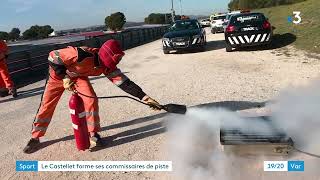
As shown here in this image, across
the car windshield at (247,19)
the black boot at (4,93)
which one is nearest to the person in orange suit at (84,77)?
the black boot at (4,93)

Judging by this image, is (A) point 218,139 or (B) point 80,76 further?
(B) point 80,76

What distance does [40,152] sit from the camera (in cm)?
562

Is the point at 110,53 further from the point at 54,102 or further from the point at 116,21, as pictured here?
the point at 116,21

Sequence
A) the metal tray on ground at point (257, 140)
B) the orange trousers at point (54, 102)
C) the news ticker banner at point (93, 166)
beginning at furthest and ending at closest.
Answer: the orange trousers at point (54, 102) → the news ticker banner at point (93, 166) → the metal tray on ground at point (257, 140)

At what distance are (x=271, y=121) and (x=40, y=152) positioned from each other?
3.27 metres

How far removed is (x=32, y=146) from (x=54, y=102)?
0.73 m

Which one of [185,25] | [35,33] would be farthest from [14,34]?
[185,25]

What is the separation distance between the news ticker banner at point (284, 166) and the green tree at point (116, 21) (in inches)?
2519

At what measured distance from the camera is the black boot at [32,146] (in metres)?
5.65

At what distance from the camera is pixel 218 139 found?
529 cm

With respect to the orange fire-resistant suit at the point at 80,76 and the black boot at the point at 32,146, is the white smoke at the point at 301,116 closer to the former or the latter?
the orange fire-resistant suit at the point at 80,76

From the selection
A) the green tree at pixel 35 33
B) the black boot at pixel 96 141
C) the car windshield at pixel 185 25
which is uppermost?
the car windshield at pixel 185 25

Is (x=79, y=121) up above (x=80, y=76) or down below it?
below

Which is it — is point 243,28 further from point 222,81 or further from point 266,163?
point 266,163
